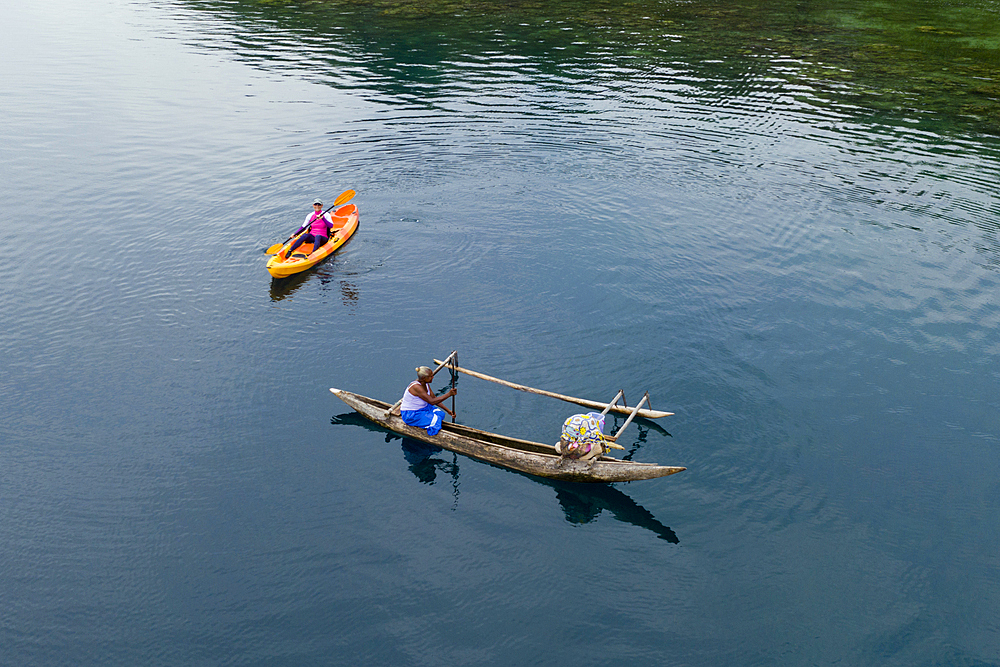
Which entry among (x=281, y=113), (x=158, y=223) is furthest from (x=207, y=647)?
(x=281, y=113)

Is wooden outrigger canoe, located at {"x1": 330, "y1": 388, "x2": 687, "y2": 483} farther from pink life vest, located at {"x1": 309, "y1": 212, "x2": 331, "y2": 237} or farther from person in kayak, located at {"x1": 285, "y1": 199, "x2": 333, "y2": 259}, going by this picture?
pink life vest, located at {"x1": 309, "y1": 212, "x2": 331, "y2": 237}

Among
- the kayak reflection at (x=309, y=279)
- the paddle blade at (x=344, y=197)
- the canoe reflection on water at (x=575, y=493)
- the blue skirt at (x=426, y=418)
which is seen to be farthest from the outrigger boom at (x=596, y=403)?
the paddle blade at (x=344, y=197)

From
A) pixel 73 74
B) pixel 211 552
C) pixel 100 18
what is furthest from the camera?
pixel 100 18

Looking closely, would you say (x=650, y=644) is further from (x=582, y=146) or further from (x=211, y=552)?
(x=582, y=146)

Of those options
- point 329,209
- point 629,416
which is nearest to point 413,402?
point 629,416

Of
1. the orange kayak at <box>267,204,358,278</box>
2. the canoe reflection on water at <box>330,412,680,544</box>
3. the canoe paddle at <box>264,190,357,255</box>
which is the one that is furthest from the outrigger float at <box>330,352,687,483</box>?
the canoe paddle at <box>264,190,357,255</box>

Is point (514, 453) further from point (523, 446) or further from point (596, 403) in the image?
point (596, 403)

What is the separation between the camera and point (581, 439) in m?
17.3

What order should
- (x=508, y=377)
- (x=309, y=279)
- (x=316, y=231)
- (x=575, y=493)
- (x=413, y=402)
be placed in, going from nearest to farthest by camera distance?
(x=575, y=493), (x=413, y=402), (x=508, y=377), (x=309, y=279), (x=316, y=231)

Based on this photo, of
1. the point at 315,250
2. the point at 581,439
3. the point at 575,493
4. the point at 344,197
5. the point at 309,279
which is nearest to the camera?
the point at 581,439

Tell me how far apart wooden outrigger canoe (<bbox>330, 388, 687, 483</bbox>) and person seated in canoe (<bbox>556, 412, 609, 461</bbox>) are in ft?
0.62

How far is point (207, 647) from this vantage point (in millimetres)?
14242

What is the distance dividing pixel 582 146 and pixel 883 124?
680 inches

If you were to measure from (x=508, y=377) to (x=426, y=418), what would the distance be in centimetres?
338
